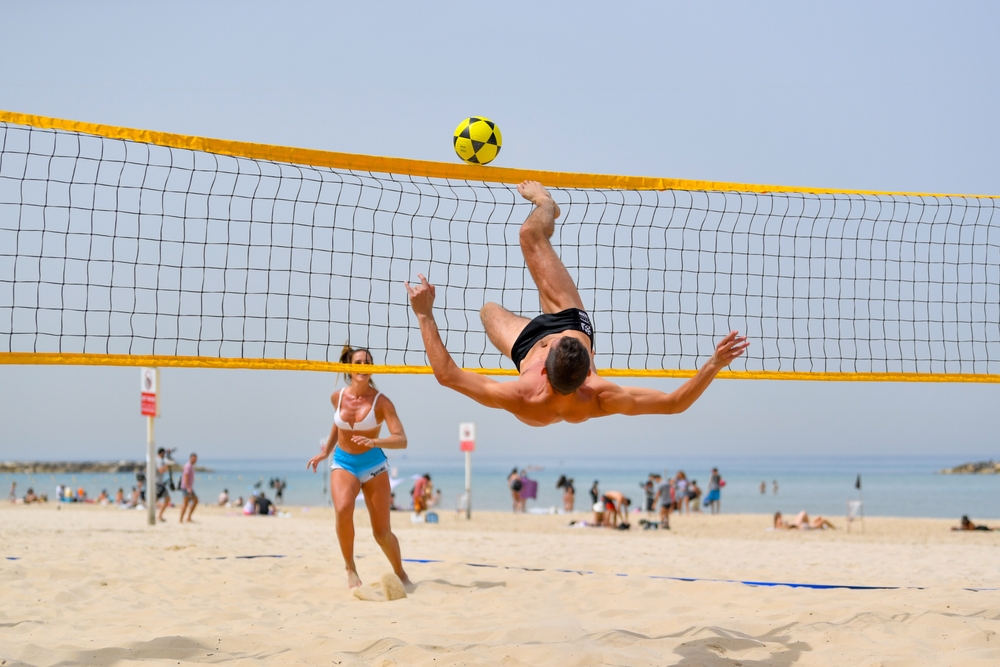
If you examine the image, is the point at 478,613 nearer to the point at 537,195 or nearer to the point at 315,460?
the point at 315,460

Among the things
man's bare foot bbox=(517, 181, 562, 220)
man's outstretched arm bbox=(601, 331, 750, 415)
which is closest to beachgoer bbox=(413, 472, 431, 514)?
man's bare foot bbox=(517, 181, 562, 220)

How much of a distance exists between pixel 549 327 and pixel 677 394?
2.72ft

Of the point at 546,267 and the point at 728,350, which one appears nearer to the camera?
the point at 728,350

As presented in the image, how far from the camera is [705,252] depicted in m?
6.23

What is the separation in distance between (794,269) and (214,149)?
4233 mm

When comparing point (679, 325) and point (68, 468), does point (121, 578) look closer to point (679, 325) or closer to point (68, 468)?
point (679, 325)

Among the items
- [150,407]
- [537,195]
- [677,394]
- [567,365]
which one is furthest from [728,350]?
[150,407]

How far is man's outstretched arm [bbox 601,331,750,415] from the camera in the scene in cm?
337

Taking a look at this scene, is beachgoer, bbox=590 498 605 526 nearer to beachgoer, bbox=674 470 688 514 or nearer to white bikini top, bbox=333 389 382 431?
beachgoer, bbox=674 470 688 514

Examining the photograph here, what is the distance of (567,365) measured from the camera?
3.43 m

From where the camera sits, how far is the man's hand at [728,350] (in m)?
3.35

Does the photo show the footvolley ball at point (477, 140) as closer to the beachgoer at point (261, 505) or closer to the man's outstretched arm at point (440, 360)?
the man's outstretched arm at point (440, 360)

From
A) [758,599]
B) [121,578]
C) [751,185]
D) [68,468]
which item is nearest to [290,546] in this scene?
[121,578]

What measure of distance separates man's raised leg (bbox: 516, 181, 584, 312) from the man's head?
733mm
